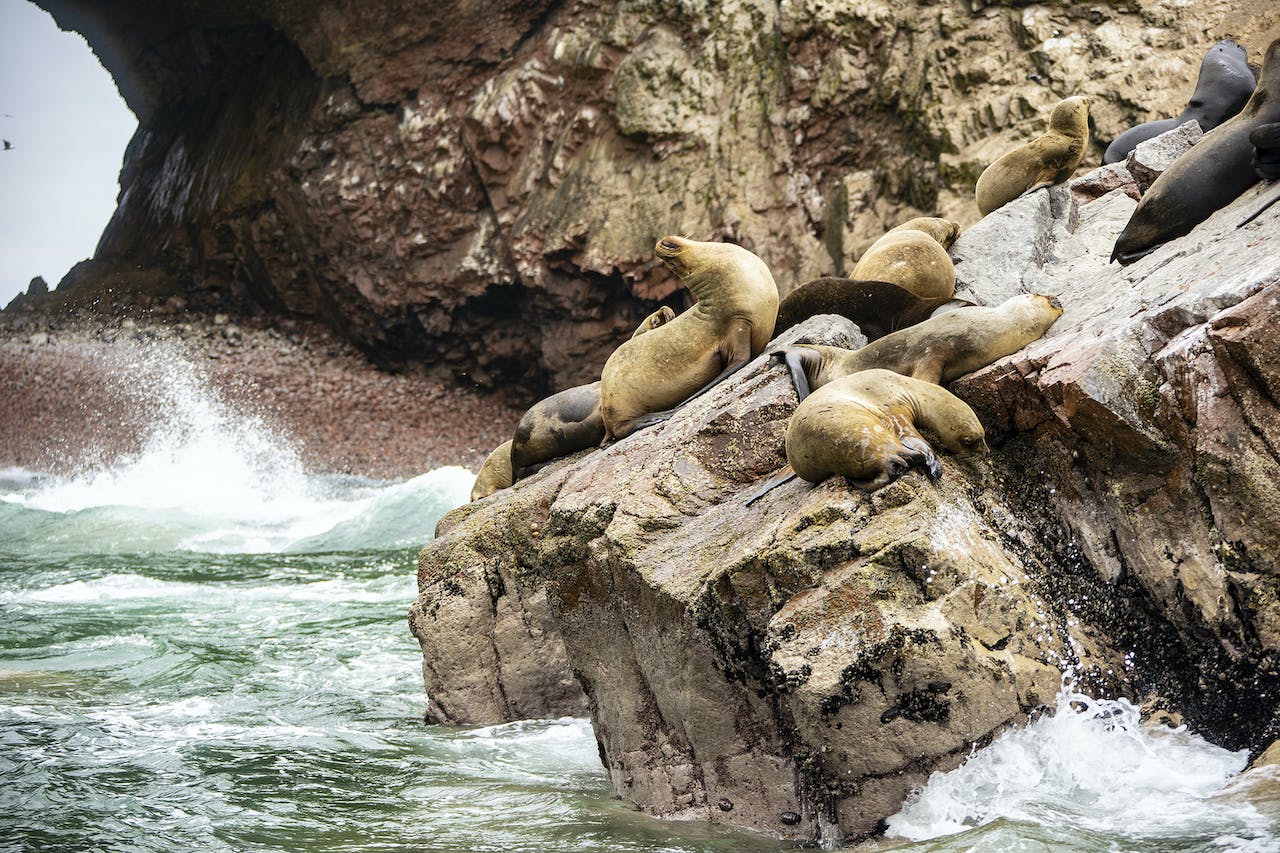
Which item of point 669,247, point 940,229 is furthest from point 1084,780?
point 940,229

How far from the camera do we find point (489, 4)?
1789 cm

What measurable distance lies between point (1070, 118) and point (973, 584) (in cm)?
529

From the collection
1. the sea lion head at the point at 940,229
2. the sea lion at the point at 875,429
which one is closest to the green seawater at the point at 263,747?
the sea lion at the point at 875,429

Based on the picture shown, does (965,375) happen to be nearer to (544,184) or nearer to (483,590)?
(483,590)

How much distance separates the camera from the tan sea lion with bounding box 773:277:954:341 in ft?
19.7


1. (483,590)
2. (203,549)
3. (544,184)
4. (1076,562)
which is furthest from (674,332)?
(544,184)

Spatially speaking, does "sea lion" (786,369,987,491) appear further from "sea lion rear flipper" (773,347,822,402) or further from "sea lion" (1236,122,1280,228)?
"sea lion" (1236,122,1280,228)

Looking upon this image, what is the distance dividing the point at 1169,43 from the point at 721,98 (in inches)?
220

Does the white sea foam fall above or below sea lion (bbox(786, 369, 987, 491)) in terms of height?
below

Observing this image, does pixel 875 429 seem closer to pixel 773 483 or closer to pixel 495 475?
pixel 773 483

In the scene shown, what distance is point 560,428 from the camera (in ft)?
21.5

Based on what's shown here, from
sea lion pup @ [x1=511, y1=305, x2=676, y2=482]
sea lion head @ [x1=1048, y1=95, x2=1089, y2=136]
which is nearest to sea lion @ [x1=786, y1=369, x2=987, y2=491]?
sea lion pup @ [x1=511, y1=305, x2=676, y2=482]

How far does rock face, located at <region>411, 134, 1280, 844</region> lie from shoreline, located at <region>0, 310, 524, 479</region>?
13.3 m

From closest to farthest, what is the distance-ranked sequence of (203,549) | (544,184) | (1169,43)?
(203,549) → (1169,43) → (544,184)
